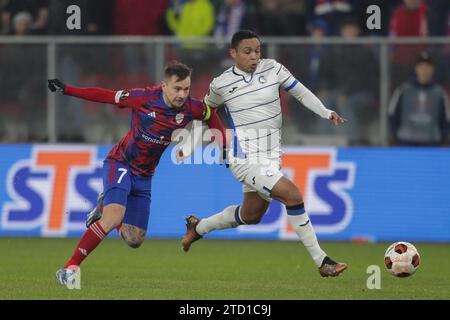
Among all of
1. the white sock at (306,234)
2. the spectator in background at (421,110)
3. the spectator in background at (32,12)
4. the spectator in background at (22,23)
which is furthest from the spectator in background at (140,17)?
the white sock at (306,234)

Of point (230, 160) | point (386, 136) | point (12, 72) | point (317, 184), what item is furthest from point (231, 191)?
point (230, 160)

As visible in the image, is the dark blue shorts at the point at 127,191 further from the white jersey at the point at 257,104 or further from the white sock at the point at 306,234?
the white sock at the point at 306,234

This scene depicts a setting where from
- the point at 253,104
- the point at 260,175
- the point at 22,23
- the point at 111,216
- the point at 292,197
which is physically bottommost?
the point at 111,216

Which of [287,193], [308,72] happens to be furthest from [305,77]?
[287,193]

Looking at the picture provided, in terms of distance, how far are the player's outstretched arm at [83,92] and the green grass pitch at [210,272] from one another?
5.74ft

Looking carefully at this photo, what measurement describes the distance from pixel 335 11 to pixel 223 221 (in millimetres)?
6291

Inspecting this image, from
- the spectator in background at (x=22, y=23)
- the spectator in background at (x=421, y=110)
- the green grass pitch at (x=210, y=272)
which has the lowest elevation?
the green grass pitch at (x=210, y=272)

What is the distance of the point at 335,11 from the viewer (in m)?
18.4

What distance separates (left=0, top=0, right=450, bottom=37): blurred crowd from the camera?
18250 mm

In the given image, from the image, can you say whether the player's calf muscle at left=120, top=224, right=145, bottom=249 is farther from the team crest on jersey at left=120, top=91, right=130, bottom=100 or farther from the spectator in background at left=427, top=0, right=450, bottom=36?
the spectator in background at left=427, top=0, right=450, bottom=36

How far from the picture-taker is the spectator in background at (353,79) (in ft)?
56.8

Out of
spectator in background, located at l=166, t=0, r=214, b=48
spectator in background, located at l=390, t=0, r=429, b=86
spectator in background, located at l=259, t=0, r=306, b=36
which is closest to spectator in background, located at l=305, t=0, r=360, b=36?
spectator in background, located at l=259, t=0, r=306, b=36

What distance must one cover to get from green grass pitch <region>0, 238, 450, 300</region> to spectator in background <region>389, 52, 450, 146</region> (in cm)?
164

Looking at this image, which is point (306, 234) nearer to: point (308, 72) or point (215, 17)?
point (308, 72)
